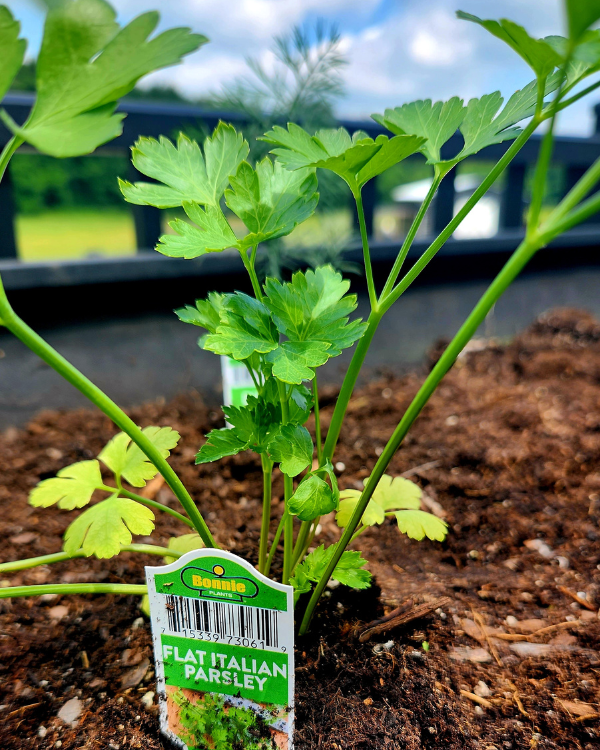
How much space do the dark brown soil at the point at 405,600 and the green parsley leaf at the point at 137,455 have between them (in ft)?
0.84

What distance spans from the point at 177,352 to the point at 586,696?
1374mm

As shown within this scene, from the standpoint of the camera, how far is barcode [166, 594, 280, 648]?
0.56 m

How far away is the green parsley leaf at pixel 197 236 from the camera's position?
530 millimetres

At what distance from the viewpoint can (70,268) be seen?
1491 millimetres

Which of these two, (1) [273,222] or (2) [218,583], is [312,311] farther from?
(2) [218,583]

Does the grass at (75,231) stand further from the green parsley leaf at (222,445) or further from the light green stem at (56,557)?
the green parsley leaf at (222,445)

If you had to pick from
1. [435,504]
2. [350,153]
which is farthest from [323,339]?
[435,504]

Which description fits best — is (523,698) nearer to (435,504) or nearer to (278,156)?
(435,504)

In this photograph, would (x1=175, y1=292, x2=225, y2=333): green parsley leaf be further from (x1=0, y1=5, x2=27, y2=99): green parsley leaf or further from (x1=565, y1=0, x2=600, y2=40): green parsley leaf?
(x1=565, y1=0, x2=600, y2=40): green parsley leaf

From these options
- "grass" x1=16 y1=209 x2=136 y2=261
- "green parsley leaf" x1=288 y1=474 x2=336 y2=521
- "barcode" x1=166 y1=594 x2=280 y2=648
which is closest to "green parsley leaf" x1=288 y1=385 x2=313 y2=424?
"green parsley leaf" x1=288 y1=474 x2=336 y2=521

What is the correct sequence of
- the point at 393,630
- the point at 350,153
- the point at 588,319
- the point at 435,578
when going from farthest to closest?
1. the point at 588,319
2. the point at 435,578
3. the point at 393,630
4. the point at 350,153

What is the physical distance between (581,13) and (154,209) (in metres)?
1.53

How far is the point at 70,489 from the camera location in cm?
66

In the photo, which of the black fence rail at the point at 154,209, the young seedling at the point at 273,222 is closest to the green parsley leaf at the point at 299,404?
the young seedling at the point at 273,222
